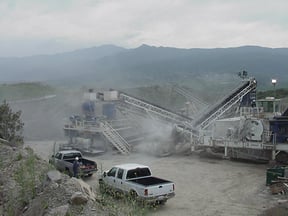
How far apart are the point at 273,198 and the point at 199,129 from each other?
12042 millimetres

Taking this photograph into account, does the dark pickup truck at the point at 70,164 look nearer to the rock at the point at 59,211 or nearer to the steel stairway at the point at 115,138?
the steel stairway at the point at 115,138

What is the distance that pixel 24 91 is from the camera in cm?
7406

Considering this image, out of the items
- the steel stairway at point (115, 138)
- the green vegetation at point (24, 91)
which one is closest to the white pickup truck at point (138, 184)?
the steel stairway at point (115, 138)

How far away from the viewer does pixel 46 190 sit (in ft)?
39.6

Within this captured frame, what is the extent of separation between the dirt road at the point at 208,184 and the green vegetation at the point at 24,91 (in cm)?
4310

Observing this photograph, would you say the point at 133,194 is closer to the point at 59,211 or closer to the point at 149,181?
the point at 149,181

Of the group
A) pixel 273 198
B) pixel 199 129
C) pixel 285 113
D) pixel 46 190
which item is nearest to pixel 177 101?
pixel 199 129

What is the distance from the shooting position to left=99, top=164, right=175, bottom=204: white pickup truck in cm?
1579

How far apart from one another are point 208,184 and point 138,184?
551 centimetres

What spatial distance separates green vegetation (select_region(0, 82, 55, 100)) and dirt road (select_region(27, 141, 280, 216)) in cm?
4310

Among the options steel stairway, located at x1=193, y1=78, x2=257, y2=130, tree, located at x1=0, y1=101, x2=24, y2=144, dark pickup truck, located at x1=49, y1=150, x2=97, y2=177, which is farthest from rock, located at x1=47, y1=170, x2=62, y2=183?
steel stairway, located at x1=193, y1=78, x2=257, y2=130

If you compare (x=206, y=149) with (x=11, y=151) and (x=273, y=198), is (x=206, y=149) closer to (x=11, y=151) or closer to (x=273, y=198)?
(x=273, y=198)

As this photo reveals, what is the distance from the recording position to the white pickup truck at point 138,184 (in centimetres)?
1579

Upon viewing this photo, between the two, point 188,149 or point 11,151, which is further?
point 188,149
